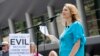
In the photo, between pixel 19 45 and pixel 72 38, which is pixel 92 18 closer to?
pixel 19 45

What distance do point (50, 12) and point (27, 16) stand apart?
10.9 ft

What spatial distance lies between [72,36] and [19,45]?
10.9ft

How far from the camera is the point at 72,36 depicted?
4836 mm

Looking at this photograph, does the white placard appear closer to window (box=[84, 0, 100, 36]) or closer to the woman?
the woman

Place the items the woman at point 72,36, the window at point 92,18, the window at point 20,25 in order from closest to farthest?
the woman at point 72,36, the window at point 92,18, the window at point 20,25

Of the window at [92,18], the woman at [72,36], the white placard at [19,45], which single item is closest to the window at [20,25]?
the window at [92,18]

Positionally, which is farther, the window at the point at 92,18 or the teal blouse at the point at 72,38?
the window at the point at 92,18

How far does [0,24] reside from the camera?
30.0 m

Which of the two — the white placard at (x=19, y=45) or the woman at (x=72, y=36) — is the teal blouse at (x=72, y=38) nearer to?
the woman at (x=72, y=36)

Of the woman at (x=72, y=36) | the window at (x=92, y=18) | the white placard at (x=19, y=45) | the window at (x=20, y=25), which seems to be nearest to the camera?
the woman at (x=72, y=36)

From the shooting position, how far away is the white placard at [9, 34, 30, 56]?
8008mm

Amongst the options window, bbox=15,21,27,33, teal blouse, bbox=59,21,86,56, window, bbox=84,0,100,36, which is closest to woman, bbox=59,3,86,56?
teal blouse, bbox=59,21,86,56

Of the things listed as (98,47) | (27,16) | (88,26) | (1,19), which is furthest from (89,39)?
(1,19)

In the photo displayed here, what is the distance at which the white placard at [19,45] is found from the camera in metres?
8.01
